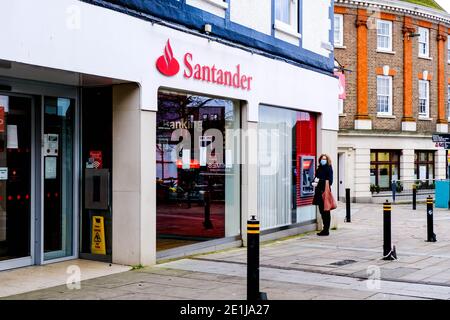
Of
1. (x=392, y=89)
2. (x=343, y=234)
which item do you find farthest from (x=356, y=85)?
(x=343, y=234)

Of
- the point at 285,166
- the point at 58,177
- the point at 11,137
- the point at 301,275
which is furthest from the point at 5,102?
the point at 285,166

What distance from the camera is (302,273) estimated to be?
920 cm

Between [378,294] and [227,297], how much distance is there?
6.22 feet

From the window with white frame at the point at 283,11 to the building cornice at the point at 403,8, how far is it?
17.2 meters

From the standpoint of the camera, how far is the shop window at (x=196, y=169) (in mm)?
10422

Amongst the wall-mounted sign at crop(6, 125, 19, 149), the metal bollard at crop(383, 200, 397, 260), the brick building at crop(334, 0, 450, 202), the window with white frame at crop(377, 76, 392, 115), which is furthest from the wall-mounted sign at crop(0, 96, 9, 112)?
the window with white frame at crop(377, 76, 392, 115)

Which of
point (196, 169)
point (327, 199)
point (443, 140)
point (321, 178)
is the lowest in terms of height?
point (327, 199)

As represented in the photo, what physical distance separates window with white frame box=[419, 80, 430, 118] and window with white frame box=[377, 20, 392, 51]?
3309mm

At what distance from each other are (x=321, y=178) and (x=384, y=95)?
19652 millimetres

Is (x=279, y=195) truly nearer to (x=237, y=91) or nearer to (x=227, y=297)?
(x=237, y=91)

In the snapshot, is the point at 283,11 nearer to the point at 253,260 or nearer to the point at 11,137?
the point at 11,137

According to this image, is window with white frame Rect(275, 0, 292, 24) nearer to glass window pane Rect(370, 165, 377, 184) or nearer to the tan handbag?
the tan handbag

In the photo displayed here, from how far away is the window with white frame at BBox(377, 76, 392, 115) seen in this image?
32.2 metres

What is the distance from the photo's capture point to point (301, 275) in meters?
9.02
